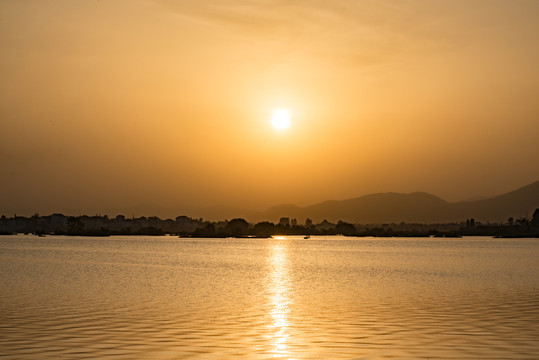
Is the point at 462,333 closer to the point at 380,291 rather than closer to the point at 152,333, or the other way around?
the point at 152,333

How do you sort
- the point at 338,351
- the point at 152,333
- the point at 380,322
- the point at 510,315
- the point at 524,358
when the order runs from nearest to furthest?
1. the point at 524,358
2. the point at 338,351
3. the point at 152,333
4. the point at 380,322
5. the point at 510,315

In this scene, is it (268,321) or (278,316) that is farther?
(278,316)

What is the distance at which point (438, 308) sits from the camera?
43.1m

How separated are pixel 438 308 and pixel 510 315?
5.71 metres

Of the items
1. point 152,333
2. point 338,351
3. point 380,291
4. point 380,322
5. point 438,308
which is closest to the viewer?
point 338,351

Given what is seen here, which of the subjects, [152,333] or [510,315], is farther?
[510,315]

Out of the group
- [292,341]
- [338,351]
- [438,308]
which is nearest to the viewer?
[338,351]

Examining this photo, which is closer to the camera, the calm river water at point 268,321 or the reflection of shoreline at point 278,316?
the calm river water at point 268,321

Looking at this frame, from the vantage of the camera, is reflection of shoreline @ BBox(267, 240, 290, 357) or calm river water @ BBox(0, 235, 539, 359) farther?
reflection of shoreline @ BBox(267, 240, 290, 357)

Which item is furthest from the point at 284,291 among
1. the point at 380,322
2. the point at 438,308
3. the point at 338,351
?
the point at 338,351

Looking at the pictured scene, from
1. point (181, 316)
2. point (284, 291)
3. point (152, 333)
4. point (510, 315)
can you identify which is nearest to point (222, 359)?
point (152, 333)

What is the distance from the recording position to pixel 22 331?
31172 millimetres

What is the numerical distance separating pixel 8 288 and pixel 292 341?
3689cm

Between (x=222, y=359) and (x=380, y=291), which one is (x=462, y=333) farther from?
(x=380, y=291)
